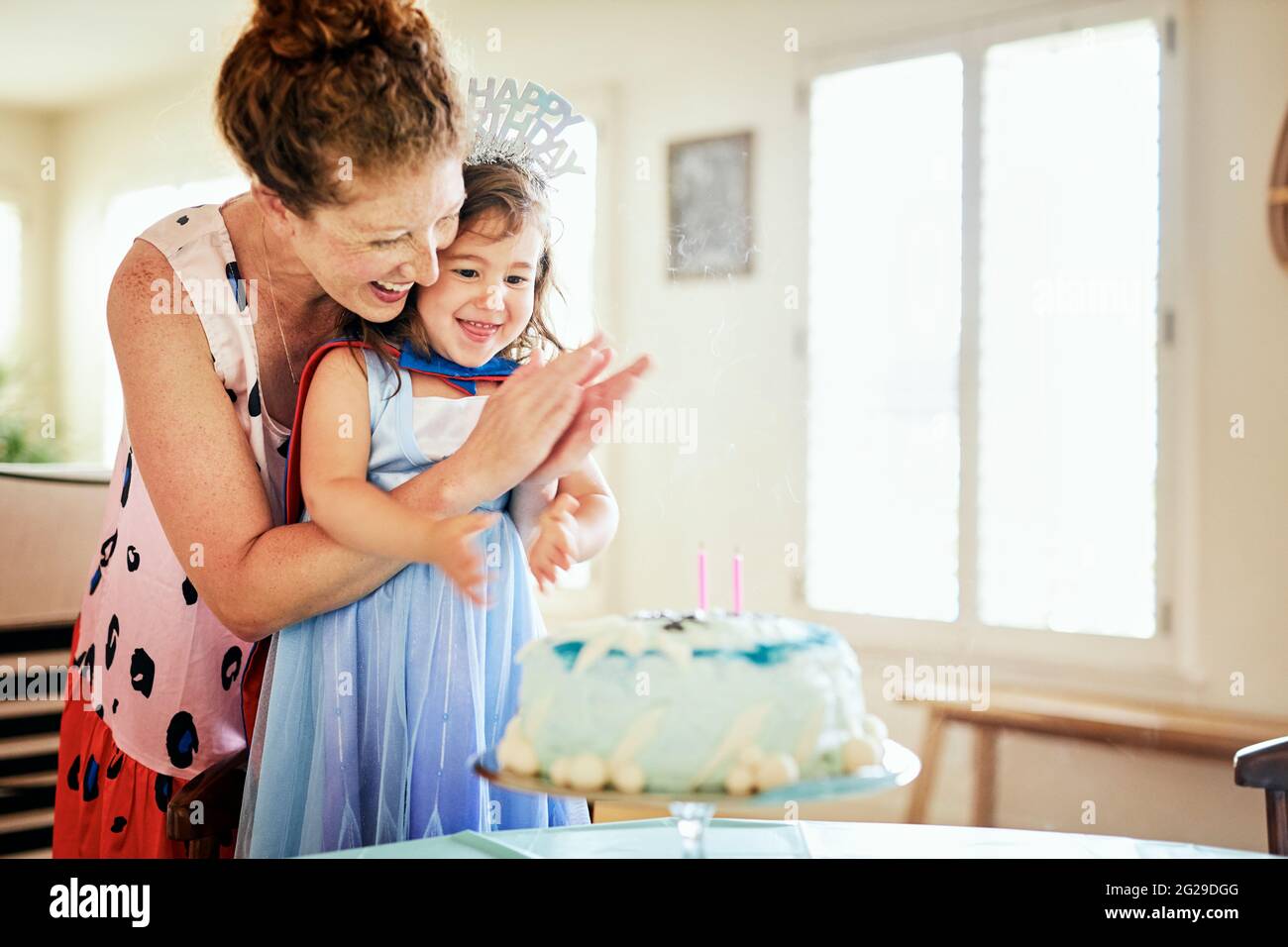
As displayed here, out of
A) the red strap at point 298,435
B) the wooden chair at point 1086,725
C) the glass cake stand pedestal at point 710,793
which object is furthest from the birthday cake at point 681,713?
the wooden chair at point 1086,725

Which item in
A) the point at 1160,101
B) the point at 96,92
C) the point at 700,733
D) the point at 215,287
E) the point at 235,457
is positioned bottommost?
the point at 700,733

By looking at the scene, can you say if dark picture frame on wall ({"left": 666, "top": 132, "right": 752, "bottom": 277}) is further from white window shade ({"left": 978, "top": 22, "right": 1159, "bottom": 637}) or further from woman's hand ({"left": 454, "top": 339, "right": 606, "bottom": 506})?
white window shade ({"left": 978, "top": 22, "right": 1159, "bottom": 637})

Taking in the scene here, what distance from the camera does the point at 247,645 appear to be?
38.5 inches

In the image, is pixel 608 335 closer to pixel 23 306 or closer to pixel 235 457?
pixel 235 457

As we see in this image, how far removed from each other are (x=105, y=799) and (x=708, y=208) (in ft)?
2.46

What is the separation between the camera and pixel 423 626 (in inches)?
34.7

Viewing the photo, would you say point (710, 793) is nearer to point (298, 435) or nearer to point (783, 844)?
point (783, 844)

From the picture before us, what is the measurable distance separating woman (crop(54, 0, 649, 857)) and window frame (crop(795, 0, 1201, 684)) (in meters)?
1.30

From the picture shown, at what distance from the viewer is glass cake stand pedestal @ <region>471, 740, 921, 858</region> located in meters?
0.66

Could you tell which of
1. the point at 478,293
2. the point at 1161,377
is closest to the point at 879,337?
the point at 1161,377

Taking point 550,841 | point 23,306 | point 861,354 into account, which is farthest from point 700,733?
point 861,354

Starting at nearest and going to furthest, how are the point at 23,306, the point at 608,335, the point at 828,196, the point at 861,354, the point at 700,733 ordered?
the point at 700,733, the point at 608,335, the point at 23,306, the point at 828,196, the point at 861,354

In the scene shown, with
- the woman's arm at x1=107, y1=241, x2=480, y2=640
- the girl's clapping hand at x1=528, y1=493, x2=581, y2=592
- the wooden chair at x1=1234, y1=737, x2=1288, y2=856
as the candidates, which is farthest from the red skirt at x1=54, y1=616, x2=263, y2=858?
the wooden chair at x1=1234, y1=737, x2=1288, y2=856

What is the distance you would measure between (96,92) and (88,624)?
49 centimetres
